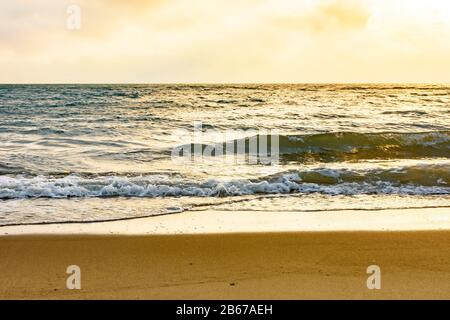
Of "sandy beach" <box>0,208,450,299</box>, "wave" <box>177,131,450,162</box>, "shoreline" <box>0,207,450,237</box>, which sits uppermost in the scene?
"wave" <box>177,131,450,162</box>

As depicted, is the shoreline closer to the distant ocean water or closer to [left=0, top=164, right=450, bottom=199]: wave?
the distant ocean water

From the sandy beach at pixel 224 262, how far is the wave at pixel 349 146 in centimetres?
909

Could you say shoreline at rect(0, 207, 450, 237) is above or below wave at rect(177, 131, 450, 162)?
below

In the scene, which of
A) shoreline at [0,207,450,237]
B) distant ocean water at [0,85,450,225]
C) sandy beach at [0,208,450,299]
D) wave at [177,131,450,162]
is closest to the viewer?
sandy beach at [0,208,450,299]

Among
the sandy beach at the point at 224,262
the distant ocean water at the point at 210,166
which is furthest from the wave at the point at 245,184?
the sandy beach at the point at 224,262

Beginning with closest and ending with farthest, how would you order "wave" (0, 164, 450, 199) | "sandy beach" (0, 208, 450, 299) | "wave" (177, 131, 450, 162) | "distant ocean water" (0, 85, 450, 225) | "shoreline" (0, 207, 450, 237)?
"sandy beach" (0, 208, 450, 299)
"shoreline" (0, 207, 450, 237)
"distant ocean water" (0, 85, 450, 225)
"wave" (0, 164, 450, 199)
"wave" (177, 131, 450, 162)

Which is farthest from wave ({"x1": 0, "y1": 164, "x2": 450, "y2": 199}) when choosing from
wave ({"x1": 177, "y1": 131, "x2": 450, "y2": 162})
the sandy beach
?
wave ({"x1": 177, "y1": 131, "x2": 450, "y2": 162})

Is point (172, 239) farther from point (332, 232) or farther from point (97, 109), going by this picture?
point (97, 109)

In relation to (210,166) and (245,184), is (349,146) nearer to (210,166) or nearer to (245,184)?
(210,166)

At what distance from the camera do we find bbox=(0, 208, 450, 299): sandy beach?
445 cm

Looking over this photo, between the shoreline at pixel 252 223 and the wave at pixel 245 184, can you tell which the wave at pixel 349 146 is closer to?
the wave at pixel 245 184

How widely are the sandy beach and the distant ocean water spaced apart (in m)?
1.60

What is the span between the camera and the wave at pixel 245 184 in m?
9.91
